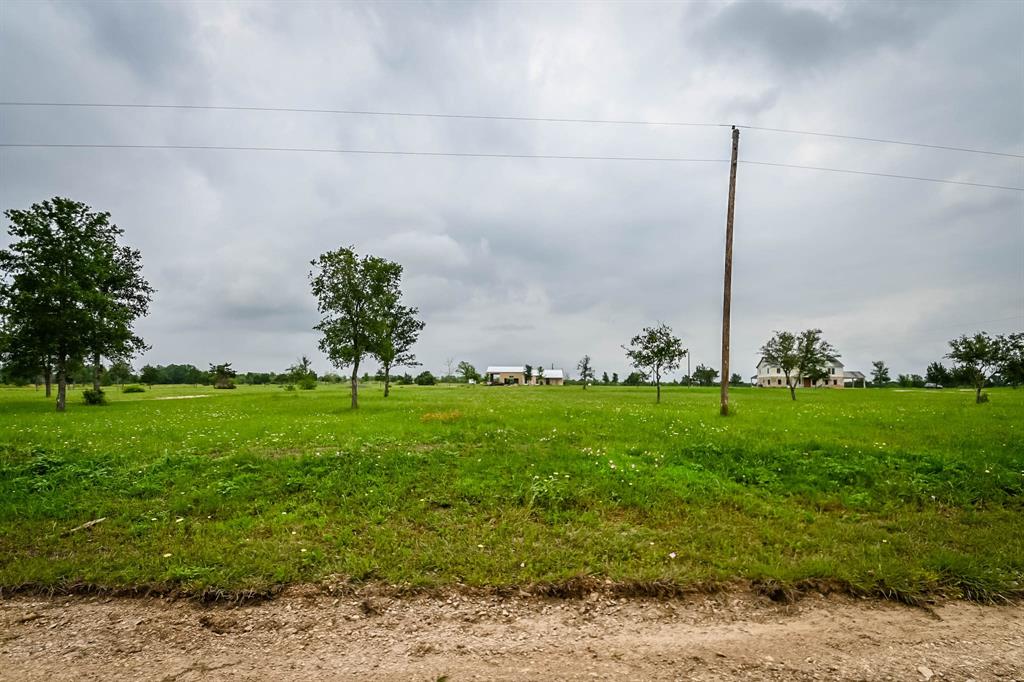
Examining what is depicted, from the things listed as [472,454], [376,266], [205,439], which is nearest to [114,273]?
[376,266]

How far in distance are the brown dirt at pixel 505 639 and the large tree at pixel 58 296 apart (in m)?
36.5

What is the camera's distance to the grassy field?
18.4 ft

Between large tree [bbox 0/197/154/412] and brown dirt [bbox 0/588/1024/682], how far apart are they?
36.5m

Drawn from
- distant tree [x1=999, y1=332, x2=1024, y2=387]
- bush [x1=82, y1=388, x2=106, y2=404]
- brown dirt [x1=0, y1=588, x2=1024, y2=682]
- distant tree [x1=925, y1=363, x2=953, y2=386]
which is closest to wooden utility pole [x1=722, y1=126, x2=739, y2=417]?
brown dirt [x1=0, y1=588, x2=1024, y2=682]

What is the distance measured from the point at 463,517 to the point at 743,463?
22.1 ft

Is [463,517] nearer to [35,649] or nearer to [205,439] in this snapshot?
[35,649]

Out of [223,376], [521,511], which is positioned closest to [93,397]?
[521,511]

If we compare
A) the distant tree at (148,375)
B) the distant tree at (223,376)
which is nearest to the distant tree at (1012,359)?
the distant tree at (223,376)

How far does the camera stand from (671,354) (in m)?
43.1

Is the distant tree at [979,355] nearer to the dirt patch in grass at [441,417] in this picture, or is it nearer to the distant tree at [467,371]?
the dirt patch in grass at [441,417]

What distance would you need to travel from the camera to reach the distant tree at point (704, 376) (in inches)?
4441

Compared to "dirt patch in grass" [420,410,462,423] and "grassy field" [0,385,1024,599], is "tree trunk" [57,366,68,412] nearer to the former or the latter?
"grassy field" [0,385,1024,599]

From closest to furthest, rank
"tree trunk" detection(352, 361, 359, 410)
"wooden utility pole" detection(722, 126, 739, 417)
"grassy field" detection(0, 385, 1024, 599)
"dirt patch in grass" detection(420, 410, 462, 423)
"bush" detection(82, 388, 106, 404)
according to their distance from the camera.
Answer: "grassy field" detection(0, 385, 1024, 599)
"dirt patch in grass" detection(420, 410, 462, 423)
"wooden utility pole" detection(722, 126, 739, 417)
"tree trunk" detection(352, 361, 359, 410)
"bush" detection(82, 388, 106, 404)

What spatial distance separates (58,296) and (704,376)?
117373 millimetres
